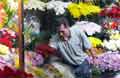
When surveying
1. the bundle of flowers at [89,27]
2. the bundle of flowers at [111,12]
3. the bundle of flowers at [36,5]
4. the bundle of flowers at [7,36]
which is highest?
the bundle of flowers at [36,5]

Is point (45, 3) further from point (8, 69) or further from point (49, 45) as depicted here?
point (8, 69)

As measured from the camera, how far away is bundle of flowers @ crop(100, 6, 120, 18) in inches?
108

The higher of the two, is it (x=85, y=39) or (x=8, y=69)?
(x=85, y=39)

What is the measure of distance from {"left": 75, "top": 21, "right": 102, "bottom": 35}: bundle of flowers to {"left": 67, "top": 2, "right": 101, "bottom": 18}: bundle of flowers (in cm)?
6

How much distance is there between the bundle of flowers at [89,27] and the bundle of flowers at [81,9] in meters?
0.06

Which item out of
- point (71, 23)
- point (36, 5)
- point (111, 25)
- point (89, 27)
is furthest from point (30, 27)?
point (111, 25)

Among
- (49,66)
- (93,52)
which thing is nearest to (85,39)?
(93,52)

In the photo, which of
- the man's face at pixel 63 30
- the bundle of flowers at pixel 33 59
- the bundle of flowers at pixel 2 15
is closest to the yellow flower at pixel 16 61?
the bundle of flowers at pixel 33 59

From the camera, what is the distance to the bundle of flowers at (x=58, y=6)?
268cm

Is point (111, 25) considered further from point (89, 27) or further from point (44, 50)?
point (44, 50)

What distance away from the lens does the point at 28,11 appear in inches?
105

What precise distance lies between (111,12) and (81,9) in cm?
22

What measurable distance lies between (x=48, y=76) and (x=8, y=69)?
30 centimetres

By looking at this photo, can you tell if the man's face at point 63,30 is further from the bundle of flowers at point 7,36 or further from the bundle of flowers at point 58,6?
the bundle of flowers at point 7,36
